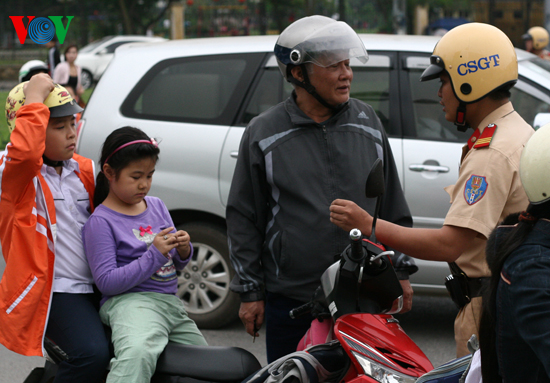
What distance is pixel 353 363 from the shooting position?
6.79ft

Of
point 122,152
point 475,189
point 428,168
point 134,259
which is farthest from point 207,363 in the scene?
point 428,168

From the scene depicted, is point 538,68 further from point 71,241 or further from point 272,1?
point 272,1

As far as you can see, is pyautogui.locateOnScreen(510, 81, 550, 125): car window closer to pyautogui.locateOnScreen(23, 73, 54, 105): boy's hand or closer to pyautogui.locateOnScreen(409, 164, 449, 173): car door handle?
pyautogui.locateOnScreen(409, 164, 449, 173): car door handle

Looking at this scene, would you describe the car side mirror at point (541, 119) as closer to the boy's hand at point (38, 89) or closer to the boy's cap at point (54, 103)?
the boy's cap at point (54, 103)

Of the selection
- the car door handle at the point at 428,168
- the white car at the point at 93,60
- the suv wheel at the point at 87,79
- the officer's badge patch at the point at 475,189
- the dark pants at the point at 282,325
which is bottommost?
the suv wheel at the point at 87,79

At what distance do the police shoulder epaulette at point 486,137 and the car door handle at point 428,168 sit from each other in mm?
2180

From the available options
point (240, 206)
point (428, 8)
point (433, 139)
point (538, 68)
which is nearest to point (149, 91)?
point (433, 139)

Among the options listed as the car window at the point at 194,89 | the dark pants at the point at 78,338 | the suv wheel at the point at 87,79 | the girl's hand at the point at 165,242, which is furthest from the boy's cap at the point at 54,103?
the suv wheel at the point at 87,79

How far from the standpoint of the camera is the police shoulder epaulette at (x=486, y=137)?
2.31m

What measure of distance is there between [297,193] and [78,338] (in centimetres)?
99

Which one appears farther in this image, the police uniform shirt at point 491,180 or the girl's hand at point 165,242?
the girl's hand at point 165,242

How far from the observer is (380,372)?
2.03 meters

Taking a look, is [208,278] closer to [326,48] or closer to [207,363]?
[207,363]

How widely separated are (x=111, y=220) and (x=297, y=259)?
2.46 ft
